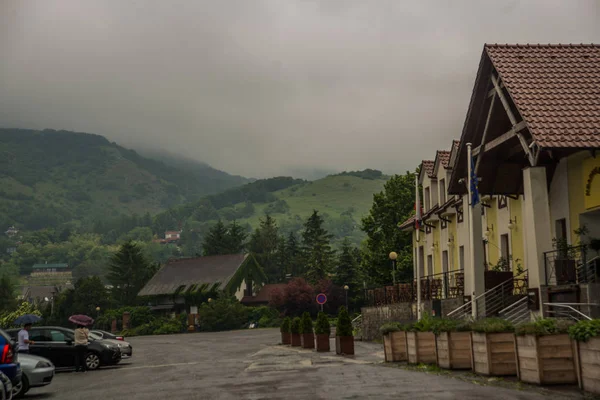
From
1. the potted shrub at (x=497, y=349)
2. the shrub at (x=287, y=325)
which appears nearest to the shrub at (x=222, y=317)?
the shrub at (x=287, y=325)

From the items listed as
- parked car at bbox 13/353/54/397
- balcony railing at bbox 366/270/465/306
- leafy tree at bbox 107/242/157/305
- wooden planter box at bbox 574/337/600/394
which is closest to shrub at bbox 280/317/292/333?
balcony railing at bbox 366/270/465/306

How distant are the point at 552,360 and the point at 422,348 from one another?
6159 millimetres

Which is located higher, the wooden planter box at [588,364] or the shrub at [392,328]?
the shrub at [392,328]

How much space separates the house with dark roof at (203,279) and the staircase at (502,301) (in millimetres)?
69727

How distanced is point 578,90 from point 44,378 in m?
16.2

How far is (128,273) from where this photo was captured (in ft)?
424

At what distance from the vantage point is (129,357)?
37125 millimetres

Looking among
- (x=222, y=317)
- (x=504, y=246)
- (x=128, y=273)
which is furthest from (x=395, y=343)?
(x=128, y=273)

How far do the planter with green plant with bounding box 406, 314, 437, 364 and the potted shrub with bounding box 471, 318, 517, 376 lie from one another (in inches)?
121

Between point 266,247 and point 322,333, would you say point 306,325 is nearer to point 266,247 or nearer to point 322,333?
point 322,333

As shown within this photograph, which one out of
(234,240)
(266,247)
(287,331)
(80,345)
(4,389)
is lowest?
(4,389)

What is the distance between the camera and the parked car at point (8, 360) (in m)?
15.3

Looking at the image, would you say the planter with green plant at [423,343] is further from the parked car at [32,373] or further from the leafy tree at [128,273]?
the leafy tree at [128,273]

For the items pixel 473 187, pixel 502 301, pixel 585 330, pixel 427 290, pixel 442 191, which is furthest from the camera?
pixel 442 191
